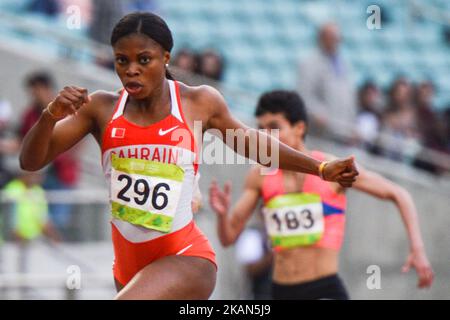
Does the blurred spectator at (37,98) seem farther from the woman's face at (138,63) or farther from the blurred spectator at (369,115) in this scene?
the woman's face at (138,63)

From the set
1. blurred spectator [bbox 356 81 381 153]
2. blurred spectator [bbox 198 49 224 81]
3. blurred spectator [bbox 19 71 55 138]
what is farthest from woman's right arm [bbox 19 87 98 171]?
blurred spectator [bbox 356 81 381 153]

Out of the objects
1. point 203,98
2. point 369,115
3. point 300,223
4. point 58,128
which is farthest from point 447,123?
point 58,128

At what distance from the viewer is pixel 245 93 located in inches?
462

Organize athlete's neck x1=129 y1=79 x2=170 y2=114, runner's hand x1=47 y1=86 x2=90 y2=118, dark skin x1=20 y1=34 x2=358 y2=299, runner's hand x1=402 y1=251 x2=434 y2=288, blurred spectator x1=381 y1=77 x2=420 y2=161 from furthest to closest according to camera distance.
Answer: blurred spectator x1=381 y1=77 x2=420 y2=161, runner's hand x1=402 y1=251 x2=434 y2=288, athlete's neck x1=129 y1=79 x2=170 y2=114, dark skin x1=20 y1=34 x2=358 y2=299, runner's hand x1=47 y1=86 x2=90 y2=118

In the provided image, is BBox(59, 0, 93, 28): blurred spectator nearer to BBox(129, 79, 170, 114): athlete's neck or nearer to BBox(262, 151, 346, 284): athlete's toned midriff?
BBox(262, 151, 346, 284): athlete's toned midriff

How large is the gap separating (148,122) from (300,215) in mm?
1921

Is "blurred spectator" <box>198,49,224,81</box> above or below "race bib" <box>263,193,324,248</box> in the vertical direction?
above

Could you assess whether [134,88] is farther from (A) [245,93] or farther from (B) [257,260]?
(A) [245,93]

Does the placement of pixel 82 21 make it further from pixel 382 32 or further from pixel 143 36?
pixel 143 36

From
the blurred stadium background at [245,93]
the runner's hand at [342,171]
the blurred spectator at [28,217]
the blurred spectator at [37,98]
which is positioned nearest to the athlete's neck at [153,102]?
the runner's hand at [342,171]

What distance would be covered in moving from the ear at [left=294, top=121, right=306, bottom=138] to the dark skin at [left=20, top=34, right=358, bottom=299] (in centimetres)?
156

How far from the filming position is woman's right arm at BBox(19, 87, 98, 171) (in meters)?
5.54

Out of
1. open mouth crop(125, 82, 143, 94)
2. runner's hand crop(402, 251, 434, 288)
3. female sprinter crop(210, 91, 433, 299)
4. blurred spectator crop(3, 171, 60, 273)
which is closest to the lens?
open mouth crop(125, 82, 143, 94)
